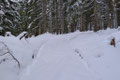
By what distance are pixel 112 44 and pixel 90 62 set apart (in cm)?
194

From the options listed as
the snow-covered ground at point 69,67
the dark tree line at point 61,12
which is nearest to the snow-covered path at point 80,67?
the snow-covered ground at point 69,67

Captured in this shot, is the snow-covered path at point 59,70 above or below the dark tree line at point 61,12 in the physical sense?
below

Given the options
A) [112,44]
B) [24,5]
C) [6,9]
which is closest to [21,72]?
[112,44]

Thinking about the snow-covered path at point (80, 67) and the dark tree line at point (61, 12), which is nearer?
the snow-covered path at point (80, 67)

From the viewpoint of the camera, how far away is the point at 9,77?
203 inches

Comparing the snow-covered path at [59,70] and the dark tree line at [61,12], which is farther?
the dark tree line at [61,12]

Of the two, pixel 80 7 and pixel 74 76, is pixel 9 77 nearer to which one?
pixel 74 76

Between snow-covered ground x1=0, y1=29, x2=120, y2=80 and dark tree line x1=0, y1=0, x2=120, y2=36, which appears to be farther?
dark tree line x1=0, y1=0, x2=120, y2=36

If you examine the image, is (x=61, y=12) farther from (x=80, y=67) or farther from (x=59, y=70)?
(x=59, y=70)

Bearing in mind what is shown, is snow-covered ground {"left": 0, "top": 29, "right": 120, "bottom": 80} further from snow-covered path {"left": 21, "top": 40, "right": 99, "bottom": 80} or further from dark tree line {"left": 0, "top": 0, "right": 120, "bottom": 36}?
dark tree line {"left": 0, "top": 0, "right": 120, "bottom": 36}

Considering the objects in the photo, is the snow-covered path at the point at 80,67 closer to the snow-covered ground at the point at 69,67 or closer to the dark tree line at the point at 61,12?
the snow-covered ground at the point at 69,67

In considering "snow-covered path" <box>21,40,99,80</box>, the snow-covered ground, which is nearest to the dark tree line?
the snow-covered ground

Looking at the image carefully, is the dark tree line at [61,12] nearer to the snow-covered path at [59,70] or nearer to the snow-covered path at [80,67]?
the snow-covered path at [59,70]

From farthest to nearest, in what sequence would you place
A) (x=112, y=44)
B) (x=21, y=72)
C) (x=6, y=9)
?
1. (x=6, y=9)
2. (x=112, y=44)
3. (x=21, y=72)
